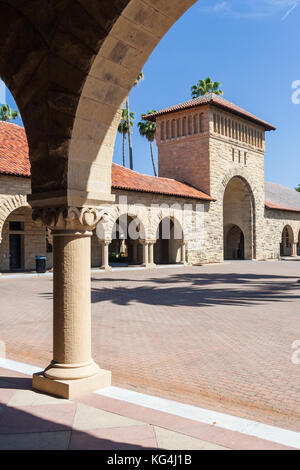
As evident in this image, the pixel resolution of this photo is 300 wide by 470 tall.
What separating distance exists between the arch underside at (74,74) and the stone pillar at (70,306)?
24cm

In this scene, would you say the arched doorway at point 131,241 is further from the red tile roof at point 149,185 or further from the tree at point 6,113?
the tree at point 6,113

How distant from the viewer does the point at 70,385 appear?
4520mm

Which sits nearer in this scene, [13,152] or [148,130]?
[13,152]

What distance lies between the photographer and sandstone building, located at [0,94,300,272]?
2380 centimetres

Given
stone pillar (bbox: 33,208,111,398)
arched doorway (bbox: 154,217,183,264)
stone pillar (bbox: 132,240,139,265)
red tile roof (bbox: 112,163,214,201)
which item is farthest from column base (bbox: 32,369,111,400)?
stone pillar (bbox: 132,240,139,265)

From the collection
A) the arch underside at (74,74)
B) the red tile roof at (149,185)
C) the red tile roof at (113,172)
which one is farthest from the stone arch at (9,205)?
the arch underside at (74,74)

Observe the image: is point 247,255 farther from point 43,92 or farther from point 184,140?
point 43,92

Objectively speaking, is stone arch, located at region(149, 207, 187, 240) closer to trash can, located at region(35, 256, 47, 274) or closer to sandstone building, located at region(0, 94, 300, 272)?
sandstone building, located at region(0, 94, 300, 272)

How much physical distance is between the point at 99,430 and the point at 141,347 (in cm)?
347

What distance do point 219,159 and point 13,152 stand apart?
54.7 feet

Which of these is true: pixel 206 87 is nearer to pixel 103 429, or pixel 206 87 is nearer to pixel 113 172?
pixel 113 172

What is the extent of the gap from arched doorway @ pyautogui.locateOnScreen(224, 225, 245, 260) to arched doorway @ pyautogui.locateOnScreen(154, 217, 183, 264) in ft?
34.5

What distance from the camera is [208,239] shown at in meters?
31.5

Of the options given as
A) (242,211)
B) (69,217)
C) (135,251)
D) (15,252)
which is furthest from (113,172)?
(69,217)
